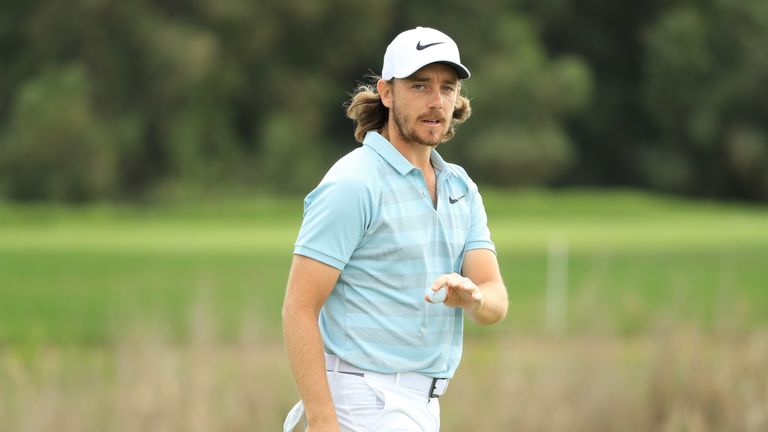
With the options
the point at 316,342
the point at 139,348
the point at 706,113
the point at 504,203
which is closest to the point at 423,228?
the point at 316,342

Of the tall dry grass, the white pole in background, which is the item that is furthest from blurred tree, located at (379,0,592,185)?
the tall dry grass

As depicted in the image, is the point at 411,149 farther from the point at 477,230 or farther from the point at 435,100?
the point at 477,230

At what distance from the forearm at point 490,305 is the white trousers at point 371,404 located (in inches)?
9.8

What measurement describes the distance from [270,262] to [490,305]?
1306 cm

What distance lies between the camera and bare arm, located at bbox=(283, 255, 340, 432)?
319 cm

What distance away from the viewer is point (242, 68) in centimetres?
2898

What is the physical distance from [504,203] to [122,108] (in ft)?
26.0

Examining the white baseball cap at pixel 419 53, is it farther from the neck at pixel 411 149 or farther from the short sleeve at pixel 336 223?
the short sleeve at pixel 336 223

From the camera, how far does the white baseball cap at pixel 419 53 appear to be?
326cm

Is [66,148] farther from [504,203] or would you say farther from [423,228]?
[423,228]

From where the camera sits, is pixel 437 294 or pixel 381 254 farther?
pixel 381 254

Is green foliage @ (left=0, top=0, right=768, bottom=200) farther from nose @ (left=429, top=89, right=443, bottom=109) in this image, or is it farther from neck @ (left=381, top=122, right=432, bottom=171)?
nose @ (left=429, top=89, right=443, bottom=109)

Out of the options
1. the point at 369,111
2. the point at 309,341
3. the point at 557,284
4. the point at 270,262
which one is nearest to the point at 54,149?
the point at 270,262

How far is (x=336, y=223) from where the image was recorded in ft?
10.4
